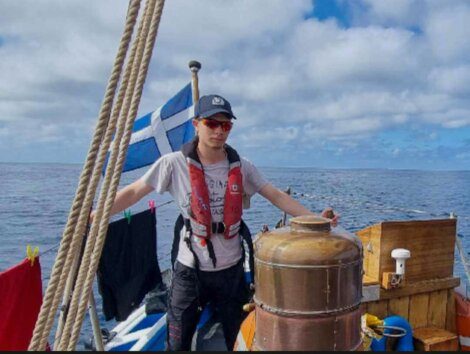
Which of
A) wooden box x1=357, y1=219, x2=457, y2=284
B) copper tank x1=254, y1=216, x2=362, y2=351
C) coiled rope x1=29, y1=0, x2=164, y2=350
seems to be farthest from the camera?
→ wooden box x1=357, y1=219, x2=457, y2=284

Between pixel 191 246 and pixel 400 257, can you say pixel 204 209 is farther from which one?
pixel 400 257

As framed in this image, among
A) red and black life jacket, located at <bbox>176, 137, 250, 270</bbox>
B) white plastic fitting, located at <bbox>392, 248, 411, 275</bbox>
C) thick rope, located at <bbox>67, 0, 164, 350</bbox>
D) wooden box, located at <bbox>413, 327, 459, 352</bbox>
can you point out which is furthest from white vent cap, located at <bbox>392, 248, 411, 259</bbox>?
thick rope, located at <bbox>67, 0, 164, 350</bbox>

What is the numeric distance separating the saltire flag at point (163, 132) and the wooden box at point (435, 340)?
374cm

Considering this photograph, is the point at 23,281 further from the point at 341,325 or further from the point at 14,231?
the point at 14,231

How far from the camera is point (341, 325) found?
230cm

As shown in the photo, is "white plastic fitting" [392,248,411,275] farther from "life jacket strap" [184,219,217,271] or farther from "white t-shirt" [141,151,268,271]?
"life jacket strap" [184,219,217,271]

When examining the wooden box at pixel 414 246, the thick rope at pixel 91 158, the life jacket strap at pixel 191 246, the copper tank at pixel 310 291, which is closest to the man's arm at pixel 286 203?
the life jacket strap at pixel 191 246

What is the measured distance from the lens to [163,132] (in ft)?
20.8

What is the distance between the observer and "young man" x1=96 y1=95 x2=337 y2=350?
3053 mm

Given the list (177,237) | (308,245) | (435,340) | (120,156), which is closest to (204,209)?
(177,237)

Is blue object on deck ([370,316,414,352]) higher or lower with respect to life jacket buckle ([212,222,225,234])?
lower

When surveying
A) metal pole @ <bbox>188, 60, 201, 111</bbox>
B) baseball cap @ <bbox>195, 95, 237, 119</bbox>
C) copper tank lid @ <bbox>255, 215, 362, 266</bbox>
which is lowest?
copper tank lid @ <bbox>255, 215, 362, 266</bbox>

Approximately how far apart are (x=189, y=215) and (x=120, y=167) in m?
1.14

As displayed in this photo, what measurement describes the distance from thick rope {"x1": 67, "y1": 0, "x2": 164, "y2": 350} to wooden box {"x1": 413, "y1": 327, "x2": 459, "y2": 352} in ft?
10.2
